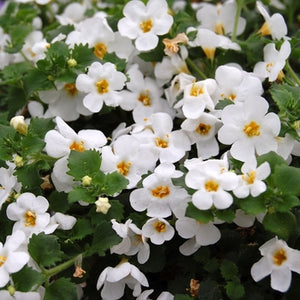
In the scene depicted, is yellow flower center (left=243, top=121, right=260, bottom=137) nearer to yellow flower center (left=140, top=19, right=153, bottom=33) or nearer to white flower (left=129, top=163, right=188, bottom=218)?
white flower (left=129, top=163, right=188, bottom=218)

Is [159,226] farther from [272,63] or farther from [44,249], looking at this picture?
[272,63]

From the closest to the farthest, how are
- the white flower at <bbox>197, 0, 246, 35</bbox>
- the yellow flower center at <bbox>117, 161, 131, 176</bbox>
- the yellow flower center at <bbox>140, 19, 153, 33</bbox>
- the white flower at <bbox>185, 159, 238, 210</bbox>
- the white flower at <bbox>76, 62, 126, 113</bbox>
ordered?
the white flower at <bbox>185, 159, 238, 210</bbox>
the yellow flower center at <bbox>117, 161, 131, 176</bbox>
the white flower at <bbox>76, 62, 126, 113</bbox>
the yellow flower center at <bbox>140, 19, 153, 33</bbox>
the white flower at <bbox>197, 0, 246, 35</bbox>

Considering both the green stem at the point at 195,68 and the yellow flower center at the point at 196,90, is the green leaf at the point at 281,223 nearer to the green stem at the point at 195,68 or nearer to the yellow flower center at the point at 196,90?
the yellow flower center at the point at 196,90

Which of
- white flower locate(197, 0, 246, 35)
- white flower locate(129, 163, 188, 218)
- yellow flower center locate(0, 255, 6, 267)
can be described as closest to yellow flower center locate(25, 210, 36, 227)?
yellow flower center locate(0, 255, 6, 267)

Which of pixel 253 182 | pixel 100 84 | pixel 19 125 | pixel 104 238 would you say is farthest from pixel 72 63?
pixel 253 182

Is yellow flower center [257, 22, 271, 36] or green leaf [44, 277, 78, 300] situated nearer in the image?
green leaf [44, 277, 78, 300]

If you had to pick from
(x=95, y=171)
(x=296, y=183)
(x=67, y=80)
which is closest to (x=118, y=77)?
(x=67, y=80)

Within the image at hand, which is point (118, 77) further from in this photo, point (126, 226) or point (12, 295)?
point (12, 295)
